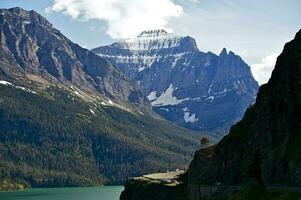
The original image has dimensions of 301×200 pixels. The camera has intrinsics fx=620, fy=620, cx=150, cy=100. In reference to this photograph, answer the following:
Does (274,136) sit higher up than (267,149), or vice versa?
(274,136)

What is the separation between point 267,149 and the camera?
7175cm

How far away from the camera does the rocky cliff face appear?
64125 millimetres

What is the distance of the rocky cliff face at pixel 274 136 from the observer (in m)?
64.1

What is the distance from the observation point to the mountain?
61.4 metres

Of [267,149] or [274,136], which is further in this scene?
[274,136]

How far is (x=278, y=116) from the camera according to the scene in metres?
73.0

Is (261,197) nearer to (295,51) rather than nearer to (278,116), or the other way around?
(278,116)

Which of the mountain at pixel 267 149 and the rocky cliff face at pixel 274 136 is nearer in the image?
the mountain at pixel 267 149

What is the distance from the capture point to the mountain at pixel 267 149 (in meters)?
61.4

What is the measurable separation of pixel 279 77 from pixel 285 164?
15.8 m

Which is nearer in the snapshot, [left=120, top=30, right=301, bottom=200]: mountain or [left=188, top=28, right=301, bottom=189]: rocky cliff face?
[left=120, top=30, right=301, bottom=200]: mountain

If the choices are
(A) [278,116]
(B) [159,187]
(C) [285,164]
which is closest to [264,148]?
(A) [278,116]

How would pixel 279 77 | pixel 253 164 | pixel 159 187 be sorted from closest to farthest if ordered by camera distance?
pixel 253 164 → pixel 279 77 → pixel 159 187

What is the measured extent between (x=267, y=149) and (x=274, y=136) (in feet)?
5.67
